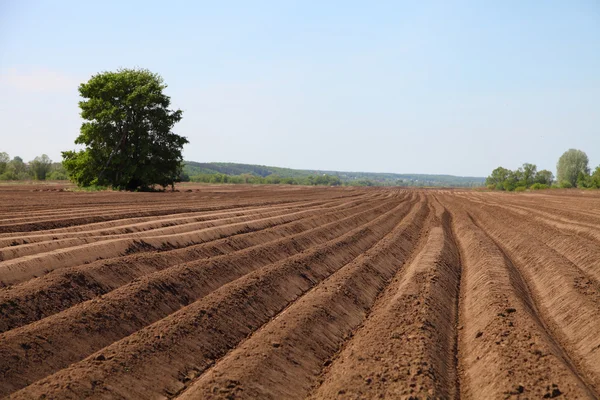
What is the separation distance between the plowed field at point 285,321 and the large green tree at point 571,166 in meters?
124

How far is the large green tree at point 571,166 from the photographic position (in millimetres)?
129625

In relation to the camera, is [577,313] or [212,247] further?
[212,247]

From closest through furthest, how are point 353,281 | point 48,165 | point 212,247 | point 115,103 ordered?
point 353,281
point 212,247
point 115,103
point 48,165

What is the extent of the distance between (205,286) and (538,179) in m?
134

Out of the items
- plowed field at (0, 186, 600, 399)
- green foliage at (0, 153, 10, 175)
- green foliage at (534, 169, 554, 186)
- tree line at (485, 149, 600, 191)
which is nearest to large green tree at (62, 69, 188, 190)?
plowed field at (0, 186, 600, 399)

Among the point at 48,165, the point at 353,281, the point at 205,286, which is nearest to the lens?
the point at 205,286

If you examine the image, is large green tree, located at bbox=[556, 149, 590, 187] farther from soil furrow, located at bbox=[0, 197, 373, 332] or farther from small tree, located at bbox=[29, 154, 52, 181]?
soil furrow, located at bbox=[0, 197, 373, 332]

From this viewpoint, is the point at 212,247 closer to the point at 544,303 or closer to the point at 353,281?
the point at 353,281

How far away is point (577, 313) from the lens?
31.2ft

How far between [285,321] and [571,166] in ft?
445

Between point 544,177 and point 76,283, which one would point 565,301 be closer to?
point 76,283

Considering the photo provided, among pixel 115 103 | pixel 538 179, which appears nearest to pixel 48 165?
pixel 115 103

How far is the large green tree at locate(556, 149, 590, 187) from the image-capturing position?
5103 inches

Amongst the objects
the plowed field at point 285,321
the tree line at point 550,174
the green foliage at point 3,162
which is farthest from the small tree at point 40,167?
the tree line at point 550,174
